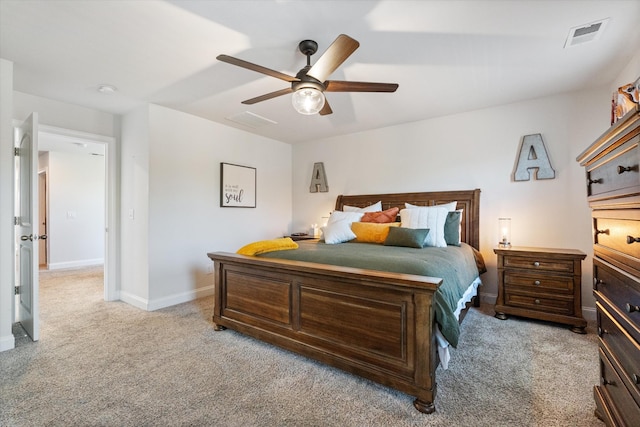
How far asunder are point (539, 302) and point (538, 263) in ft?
1.27

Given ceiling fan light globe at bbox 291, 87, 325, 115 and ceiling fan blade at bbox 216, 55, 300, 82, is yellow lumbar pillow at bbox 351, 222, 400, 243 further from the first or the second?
ceiling fan blade at bbox 216, 55, 300, 82

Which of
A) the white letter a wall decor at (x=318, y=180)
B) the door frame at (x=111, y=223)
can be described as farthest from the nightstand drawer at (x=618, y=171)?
the door frame at (x=111, y=223)

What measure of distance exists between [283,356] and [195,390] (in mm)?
670

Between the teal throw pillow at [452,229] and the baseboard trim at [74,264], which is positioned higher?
the teal throw pillow at [452,229]

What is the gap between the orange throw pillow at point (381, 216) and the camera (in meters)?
3.76

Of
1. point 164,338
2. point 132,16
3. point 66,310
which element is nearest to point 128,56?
point 132,16

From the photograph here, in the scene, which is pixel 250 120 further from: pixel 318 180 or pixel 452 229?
pixel 452 229

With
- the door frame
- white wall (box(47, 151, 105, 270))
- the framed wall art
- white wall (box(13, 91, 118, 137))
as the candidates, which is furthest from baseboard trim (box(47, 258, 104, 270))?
the framed wall art

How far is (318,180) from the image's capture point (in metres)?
5.12

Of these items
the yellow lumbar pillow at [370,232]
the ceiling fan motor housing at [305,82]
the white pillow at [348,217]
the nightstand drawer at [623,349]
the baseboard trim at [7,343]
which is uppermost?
the ceiling fan motor housing at [305,82]

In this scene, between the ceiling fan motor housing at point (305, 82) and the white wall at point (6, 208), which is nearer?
A: the ceiling fan motor housing at point (305, 82)

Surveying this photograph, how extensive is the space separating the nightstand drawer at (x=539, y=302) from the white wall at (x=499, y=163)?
599mm

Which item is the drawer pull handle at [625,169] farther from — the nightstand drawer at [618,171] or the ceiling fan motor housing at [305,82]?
the ceiling fan motor housing at [305,82]

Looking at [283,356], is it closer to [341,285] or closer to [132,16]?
[341,285]
